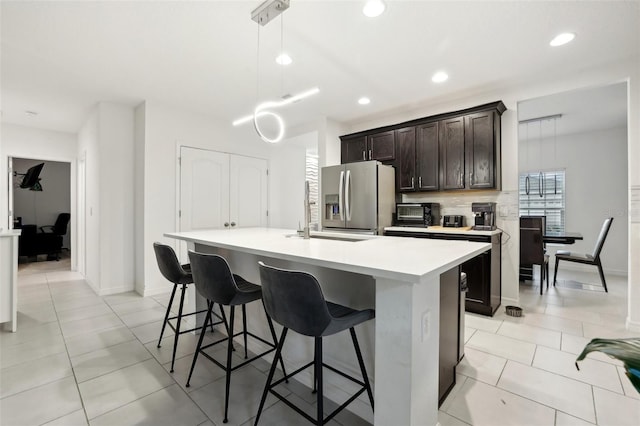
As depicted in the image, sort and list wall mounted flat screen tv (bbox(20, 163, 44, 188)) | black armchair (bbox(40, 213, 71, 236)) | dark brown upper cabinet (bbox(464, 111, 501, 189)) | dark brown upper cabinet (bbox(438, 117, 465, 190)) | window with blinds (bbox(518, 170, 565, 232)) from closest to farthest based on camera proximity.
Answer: dark brown upper cabinet (bbox(464, 111, 501, 189)) → dark brown upper cabinet (bbox(438, 117, 465, 190)) → window with blinds (bbox(518, 170, 565, 232)) → wall mounted flat screen tv (bbox(20, 163, 44, 188)) → black armchair (bbox(40, 213, 71, 236))

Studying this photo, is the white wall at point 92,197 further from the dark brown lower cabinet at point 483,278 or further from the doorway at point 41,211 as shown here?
the dark brown lower cabinet at point 483,278

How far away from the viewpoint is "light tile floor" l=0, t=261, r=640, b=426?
167 cm

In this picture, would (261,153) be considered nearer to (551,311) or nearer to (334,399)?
(334,399)

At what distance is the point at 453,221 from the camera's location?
3.81 m

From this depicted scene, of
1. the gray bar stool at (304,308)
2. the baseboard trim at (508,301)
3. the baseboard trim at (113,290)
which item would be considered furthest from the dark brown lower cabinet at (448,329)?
the baseboard trim at (113,290)

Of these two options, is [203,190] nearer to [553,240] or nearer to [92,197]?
[92,197]

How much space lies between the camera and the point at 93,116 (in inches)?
169

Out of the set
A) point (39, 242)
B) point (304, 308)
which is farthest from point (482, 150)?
point (39, 242)

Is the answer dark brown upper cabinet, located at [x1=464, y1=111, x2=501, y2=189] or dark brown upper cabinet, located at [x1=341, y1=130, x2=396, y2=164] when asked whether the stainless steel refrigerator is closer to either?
dark brown upper cabinet, located at [x1=341, y1=130, x2=396, y2=164]

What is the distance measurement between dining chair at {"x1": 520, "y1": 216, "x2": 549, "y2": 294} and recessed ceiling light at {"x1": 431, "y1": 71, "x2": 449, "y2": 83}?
217 cm

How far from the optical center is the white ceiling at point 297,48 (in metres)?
2.18

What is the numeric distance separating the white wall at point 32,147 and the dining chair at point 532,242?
751 cm

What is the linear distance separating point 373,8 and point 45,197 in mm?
9386

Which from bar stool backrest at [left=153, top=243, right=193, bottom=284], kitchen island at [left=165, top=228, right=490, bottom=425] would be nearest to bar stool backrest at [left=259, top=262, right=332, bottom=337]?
kitchen island at [left=165, top=228, right=490, bottom=425]
